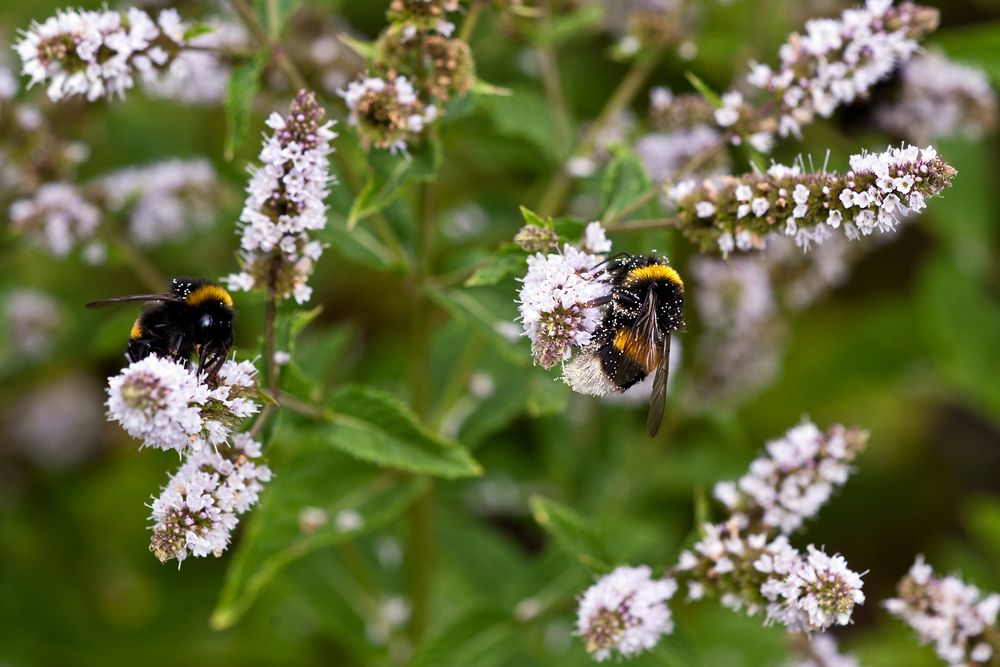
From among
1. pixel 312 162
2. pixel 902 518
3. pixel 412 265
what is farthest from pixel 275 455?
pixel 902 518

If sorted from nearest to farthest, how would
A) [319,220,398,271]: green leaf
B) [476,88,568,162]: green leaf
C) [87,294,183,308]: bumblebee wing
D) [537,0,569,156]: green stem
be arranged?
[87,294,183,308]: bumblebee wing → [319,220,398,271]: green leaf → [476,88,568,162]: green leaf → [537,0,569,156]: green stem

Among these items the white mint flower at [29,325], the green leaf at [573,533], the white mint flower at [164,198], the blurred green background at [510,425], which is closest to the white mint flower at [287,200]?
the green leaf at [573,533]

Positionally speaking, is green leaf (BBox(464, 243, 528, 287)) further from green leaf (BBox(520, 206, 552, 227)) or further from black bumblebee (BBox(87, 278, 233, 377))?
black bumblebee (BBox(87, 278, 233, 377))

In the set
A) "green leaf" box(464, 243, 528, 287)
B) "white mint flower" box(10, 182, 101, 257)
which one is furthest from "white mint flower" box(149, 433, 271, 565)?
"white mint flower" box(10, 182, 101, 257)

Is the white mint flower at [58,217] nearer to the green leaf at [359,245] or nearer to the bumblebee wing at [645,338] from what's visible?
the green leaf at [359,245]

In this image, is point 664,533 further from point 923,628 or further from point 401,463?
point 401,463

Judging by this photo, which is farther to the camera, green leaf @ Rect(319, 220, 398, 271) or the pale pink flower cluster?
green leaf @ Rect(319, 220, 398, 271)

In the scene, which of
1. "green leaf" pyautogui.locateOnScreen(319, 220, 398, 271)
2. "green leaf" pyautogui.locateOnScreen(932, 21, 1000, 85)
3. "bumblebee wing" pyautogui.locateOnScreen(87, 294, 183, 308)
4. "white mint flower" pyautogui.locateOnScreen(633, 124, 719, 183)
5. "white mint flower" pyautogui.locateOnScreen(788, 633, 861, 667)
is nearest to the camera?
"bumblebee wing" pyautogui.locateOnScreen(87, 294, 183, 308)
